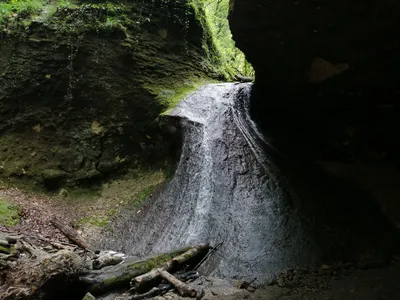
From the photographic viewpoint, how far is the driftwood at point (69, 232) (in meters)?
7.20

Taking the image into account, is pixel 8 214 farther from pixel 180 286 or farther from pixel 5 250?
pixel 180 286

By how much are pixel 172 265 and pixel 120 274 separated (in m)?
0.76

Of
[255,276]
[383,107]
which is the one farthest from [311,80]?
[255,276]

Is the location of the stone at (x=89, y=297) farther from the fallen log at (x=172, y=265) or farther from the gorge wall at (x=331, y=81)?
the gorge wall at (x=331, y=81)

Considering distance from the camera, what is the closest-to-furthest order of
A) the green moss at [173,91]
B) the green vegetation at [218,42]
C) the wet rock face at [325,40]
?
the wet rock face at [325,40] < the green moss at [173,91] < the green vegetation at [218,42]

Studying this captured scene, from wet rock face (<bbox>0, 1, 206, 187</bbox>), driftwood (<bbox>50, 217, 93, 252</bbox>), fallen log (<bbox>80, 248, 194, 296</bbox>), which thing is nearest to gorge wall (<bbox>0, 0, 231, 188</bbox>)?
wet rock face (<bbox>0, 1, 206, 187</bbox>)

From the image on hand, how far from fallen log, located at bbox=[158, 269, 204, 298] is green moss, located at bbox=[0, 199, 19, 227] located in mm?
4389

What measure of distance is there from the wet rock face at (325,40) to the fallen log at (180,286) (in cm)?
403

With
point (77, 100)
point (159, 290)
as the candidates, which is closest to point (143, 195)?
point (77, 100)

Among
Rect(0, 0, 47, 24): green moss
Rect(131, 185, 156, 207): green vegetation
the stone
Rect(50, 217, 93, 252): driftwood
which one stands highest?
Rect(0, 0, 47, 24): green moss

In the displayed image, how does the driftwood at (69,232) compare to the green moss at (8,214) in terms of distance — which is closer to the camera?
the driftwood at (69,232)

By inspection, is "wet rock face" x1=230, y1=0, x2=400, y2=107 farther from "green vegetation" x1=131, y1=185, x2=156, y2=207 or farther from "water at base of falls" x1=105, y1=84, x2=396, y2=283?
"green vegetation" x1=131, y1=185, x2=156, y2=207

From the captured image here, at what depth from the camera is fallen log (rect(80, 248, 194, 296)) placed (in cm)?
510

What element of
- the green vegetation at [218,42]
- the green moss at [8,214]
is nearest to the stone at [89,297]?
the green moss at [8,214]
